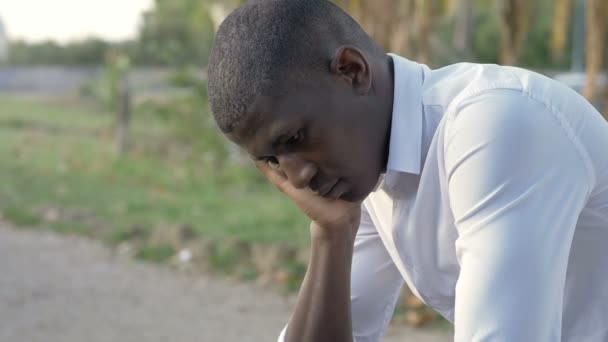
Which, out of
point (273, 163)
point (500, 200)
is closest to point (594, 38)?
point (273, 163)

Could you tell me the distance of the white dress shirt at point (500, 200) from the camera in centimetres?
154

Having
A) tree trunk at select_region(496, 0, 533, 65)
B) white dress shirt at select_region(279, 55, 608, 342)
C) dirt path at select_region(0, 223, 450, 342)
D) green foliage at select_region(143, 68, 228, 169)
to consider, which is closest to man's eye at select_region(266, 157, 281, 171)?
white dress shirt at select_region(279, 55, 608, 342)

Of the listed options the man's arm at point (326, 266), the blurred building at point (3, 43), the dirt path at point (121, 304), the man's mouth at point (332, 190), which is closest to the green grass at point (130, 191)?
the dirt path at point (121, 304)

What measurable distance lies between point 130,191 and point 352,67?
8.03 meters

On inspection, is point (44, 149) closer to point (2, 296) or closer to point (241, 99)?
point (2, 296)

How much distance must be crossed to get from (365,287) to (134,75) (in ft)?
66.7

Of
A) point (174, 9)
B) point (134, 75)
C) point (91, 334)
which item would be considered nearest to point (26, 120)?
point (134, 75)

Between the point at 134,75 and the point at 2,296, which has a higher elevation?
the point at 2,296

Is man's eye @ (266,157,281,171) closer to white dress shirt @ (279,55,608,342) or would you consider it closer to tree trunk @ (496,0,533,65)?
white dress shirt @ (279,55,608,342)

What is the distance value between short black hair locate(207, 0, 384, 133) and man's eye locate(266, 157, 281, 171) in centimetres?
11

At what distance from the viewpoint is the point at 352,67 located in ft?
5.93

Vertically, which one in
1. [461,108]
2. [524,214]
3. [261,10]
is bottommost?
[524,214]

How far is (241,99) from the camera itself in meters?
1.77

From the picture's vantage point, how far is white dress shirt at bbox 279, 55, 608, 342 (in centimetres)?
154
